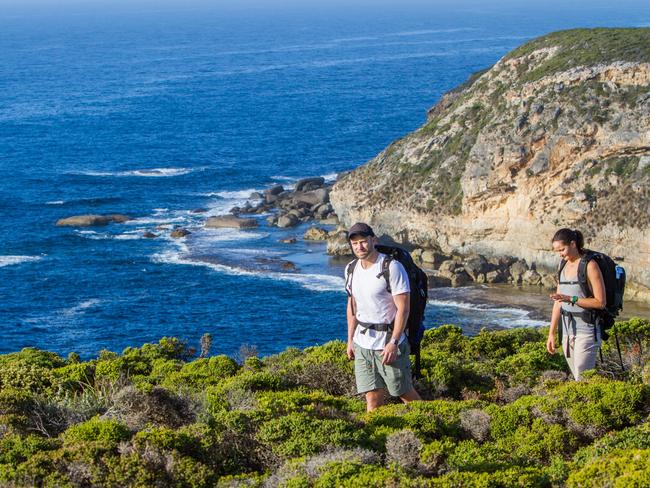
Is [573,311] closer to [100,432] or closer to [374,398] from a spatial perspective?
[374,398]

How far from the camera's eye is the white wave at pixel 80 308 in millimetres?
61359

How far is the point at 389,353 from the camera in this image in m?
12.3

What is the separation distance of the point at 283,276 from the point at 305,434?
2188 inches

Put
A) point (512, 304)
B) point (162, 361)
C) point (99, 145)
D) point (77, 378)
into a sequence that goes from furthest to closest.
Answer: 1. point (99, 145)
2. point (512, 304)
3. point (162, 361)
4. point (77, 378)

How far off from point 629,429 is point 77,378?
976cm

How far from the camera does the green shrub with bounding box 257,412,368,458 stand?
10.7m

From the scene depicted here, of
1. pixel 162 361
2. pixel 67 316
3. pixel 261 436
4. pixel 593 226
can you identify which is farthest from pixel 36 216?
pixel 261 436

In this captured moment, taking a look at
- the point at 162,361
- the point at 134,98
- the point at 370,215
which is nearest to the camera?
the point at 162,361

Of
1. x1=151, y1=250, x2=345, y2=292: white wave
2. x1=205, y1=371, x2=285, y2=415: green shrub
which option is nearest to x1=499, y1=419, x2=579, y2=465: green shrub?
x1=205, y1=371, x2=285, y2=415: green shrub

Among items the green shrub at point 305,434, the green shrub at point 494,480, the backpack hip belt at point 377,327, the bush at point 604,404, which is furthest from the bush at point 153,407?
the bush at point 604,404

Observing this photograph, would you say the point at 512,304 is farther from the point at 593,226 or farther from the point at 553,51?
the point at 553,51

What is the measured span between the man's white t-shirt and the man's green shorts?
0.14 metres

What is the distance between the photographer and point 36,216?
8388 centimetres

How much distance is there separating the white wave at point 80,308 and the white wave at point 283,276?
8389mm
